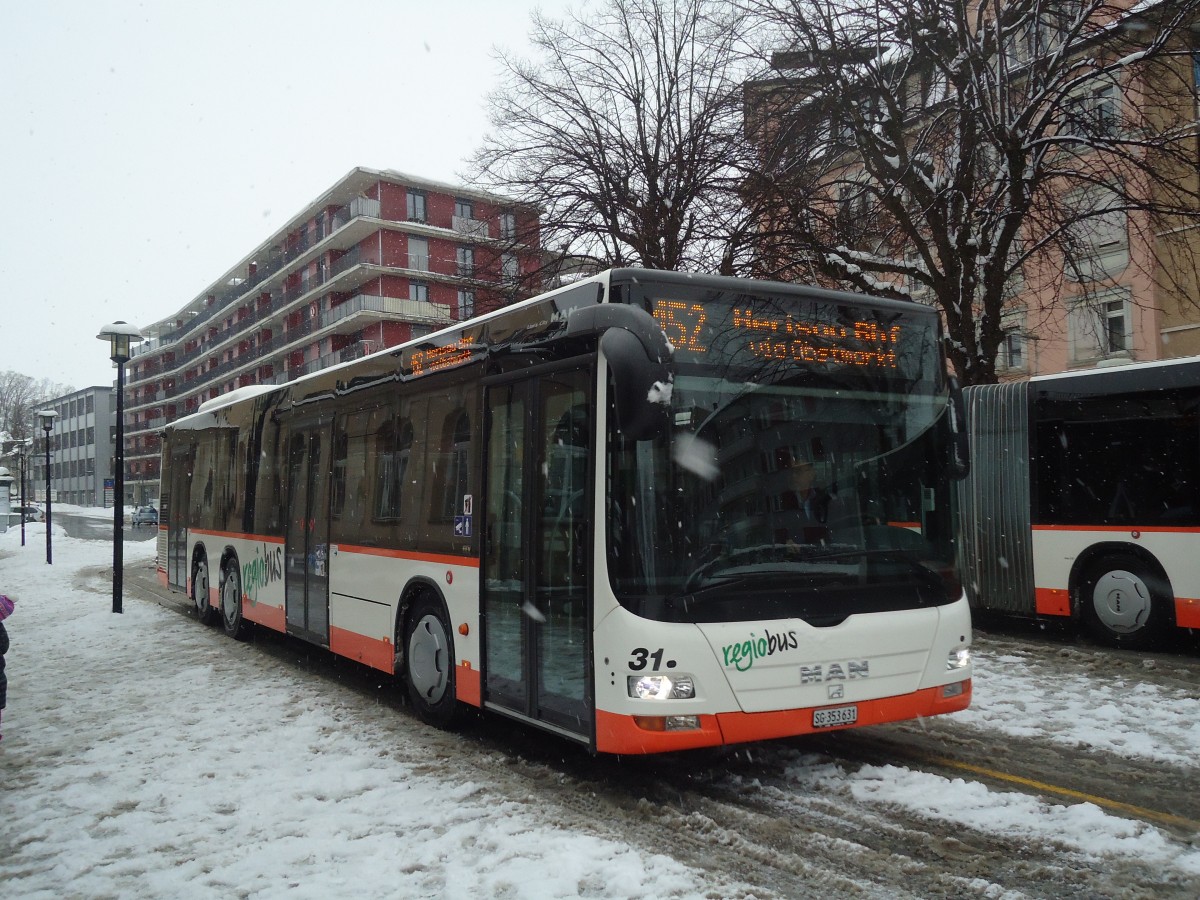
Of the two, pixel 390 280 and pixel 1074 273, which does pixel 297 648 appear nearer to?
pixel 1074 273

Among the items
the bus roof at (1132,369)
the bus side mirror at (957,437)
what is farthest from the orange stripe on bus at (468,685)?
the bus roof at (1132,369)

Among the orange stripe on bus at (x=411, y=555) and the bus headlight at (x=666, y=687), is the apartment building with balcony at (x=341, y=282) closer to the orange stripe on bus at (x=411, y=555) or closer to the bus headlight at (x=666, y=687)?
the orange stripe on bus at (x=411, y=555)

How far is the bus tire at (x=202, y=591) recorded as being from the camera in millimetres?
14742

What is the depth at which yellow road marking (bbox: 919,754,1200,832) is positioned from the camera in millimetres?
5289

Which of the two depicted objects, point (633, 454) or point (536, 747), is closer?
point (633, 454)

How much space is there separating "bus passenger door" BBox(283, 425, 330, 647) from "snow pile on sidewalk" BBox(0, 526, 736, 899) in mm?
657

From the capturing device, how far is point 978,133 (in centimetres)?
1537

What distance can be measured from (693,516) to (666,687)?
3.08 ft

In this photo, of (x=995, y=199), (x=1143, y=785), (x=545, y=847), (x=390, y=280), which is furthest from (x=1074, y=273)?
(x=390, y=280)

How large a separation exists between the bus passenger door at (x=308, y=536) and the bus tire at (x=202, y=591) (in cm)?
432

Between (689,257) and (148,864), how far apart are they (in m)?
16.9

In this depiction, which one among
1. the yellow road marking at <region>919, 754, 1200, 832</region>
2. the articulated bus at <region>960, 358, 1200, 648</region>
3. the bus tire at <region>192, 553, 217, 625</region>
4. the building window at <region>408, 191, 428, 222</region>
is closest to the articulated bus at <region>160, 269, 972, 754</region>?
the yellow road marking at <region>919, 754, 1200, 832</region>

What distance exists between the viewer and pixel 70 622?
15.3 meters

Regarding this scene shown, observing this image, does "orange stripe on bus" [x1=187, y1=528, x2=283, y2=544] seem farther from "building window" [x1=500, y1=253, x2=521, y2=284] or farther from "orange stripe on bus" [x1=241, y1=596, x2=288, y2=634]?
"building window" [x1=500, y1=253, x2=521, y2=284]
